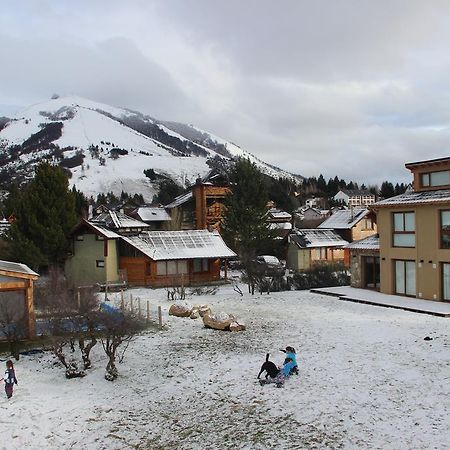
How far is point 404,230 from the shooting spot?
27.3 metres

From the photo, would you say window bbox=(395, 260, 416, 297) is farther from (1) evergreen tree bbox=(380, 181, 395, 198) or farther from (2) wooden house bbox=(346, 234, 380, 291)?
(1) evergreen tree bbox=(380, 181, 395, 198)

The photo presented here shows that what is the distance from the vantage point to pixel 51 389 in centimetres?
1485

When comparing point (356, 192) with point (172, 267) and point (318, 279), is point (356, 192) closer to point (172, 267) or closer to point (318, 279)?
point (172, 267)

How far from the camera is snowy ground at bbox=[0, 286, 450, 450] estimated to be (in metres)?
11.3

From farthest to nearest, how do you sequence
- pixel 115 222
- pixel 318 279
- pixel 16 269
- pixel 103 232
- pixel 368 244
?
pixel 115 222 < pixel 103 232 < pixel 318 279 < pixel 368 244 < pixel 16 269

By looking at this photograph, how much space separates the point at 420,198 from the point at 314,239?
2163 cm

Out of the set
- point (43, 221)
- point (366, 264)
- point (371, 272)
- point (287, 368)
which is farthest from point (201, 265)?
point (287, 368)

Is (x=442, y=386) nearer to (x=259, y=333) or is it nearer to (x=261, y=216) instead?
(x=259, y=333)

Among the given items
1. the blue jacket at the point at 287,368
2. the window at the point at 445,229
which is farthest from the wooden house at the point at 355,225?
the blue jacket at the point at 287,368

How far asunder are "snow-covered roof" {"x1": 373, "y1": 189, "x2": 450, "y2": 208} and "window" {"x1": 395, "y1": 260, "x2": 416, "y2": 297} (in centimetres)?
317

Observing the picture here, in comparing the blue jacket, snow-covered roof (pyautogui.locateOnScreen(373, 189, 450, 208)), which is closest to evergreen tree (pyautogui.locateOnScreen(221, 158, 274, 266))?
snow-covered roof (pyautogui.locateOnScreen(373, 189, 450, 208))

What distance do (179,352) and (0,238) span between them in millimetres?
28949

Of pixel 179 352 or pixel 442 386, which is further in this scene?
pixel 179 352

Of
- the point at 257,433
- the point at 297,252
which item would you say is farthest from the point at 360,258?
the point at 257,433
